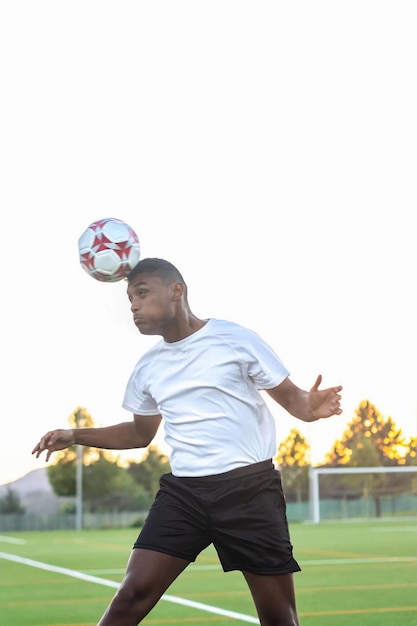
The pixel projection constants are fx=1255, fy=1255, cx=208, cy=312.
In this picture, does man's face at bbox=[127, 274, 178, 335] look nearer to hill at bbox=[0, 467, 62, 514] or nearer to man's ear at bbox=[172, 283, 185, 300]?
man's ear at bbox=[172, 283, 185, 300]

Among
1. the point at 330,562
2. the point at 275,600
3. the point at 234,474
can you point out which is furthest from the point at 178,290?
the point at 330,562

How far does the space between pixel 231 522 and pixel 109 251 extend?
4.81ft

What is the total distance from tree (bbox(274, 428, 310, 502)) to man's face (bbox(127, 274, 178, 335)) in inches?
1992

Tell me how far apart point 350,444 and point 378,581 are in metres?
61.8

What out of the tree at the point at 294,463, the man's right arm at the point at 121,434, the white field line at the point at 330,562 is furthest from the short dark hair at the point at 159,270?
the tree at the point at 294,463

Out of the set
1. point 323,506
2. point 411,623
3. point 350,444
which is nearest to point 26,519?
point 323,506

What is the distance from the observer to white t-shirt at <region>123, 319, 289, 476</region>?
235 inches

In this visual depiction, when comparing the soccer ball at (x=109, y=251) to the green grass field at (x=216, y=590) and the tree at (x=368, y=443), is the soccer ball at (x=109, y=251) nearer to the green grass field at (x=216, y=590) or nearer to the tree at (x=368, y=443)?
the green grass field at (x=216, y=590)

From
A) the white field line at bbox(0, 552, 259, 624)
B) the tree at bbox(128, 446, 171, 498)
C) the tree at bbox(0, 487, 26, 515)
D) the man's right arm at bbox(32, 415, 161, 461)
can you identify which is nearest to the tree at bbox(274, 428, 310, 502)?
the tree at bbox(128, 446, 171, 498)

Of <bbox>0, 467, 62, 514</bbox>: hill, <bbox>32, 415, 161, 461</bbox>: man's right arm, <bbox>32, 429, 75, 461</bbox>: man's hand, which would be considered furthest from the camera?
<bbox>0, 467, 62, 514</bbox>: hill

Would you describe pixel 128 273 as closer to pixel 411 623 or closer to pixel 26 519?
pixel 411 623

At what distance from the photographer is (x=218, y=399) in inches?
236

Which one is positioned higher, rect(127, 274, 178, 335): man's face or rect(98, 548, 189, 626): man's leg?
rect(127, 274, 178, 335): man's face

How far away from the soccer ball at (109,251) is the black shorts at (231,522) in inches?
42.9
